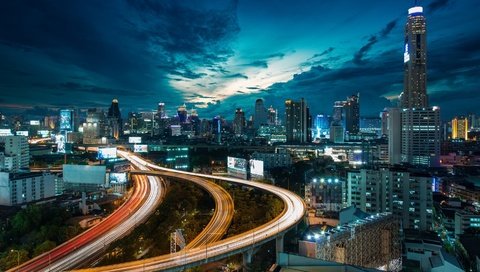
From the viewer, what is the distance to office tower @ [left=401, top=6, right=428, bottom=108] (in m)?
56.0

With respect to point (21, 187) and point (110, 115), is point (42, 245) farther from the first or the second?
point (110, 115)

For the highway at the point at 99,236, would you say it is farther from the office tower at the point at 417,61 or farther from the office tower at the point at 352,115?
the office tower at the point at 352,115

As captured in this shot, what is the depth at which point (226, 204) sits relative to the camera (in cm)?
1906

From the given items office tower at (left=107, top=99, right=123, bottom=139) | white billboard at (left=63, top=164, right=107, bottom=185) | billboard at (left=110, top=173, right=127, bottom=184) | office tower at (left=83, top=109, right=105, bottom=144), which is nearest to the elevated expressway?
white billboard at (left=63, top=164, right=107, bottom=185)

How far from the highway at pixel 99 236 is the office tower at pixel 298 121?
54.0 m

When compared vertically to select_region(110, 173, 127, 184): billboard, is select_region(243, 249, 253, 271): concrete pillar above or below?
below

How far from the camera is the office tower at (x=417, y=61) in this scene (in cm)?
5603

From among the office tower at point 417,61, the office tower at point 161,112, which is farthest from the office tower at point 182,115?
the office tower at point 417,61

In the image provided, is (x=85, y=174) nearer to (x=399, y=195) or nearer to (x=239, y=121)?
(x=399, y=195)

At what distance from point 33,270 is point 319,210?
1417cm

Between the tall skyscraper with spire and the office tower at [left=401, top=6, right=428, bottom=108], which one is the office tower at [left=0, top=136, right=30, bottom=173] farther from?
the office tower at [left=401, top=6, right=428, bottom=108]

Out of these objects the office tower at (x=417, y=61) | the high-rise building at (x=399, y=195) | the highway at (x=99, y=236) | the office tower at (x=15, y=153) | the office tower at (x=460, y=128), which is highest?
the office tower at (x=417, y=61)

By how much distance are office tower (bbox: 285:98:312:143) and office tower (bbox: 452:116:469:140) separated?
3289 centimetres

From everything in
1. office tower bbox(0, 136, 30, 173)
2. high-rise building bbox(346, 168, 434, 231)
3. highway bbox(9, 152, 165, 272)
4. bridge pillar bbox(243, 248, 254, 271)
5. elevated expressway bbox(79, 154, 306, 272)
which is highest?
office tower bbox(0, 136, 30, 173)
